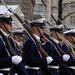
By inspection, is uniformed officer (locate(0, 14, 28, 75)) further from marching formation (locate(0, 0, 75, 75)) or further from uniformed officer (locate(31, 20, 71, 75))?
uniformed officer (locate(31, 20, 71, 75))

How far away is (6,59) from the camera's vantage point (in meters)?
6.02

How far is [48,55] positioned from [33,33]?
1.82 ft

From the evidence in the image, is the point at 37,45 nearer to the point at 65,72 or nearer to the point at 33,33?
the point at 33,33

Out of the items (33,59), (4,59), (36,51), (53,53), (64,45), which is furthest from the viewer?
(64,45)

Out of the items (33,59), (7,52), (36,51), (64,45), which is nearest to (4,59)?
(7,52)

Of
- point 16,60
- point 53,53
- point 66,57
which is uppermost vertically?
point 16,60

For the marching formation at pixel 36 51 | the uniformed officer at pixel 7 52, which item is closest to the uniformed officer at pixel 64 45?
the marching formation at pixel 36 51

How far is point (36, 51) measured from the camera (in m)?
7.16

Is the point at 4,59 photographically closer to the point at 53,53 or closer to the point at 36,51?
the point at 36,51

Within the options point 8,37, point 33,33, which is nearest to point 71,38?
point 33,33

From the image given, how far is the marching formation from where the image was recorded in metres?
6.11

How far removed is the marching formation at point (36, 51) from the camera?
6109mm

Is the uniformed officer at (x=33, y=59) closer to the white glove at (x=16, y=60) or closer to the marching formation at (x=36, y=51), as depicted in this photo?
the marching formation at (x=36, y=51)

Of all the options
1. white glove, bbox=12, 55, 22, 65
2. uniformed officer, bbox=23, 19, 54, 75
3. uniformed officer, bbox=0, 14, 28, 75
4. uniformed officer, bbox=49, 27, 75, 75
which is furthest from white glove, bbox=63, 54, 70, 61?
white glove, bbox=12, 55, 22, 65
